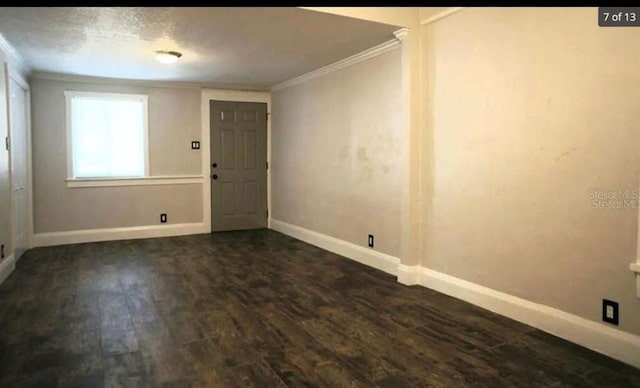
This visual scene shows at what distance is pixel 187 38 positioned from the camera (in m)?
3.86

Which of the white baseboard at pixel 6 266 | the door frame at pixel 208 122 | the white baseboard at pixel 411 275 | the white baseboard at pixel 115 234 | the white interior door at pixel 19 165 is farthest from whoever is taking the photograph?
the door frame at pixel 208 122

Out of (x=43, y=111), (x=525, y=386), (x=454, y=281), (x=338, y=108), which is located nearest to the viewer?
(x=525, y=386)

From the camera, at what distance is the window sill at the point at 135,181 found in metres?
5.84

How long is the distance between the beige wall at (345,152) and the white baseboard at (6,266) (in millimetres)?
3306

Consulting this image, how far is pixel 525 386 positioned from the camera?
2143mm

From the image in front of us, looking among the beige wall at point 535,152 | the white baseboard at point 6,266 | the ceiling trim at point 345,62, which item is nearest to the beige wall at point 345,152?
the ceiling trim at point 345,62

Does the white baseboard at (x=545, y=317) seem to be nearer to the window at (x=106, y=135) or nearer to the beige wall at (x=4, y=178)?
the beige wall at (x=4, y=178)

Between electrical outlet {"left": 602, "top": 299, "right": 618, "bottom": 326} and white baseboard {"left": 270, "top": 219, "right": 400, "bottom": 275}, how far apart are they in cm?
189

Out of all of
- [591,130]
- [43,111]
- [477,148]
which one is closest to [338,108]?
[477,148]

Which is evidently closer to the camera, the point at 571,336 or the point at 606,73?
the point at 606,73

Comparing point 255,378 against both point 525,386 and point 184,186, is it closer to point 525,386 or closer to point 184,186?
point 525,386

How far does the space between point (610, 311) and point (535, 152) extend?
1041 millimetres

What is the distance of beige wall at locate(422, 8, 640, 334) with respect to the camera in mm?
2404

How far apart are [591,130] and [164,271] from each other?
151 inches
